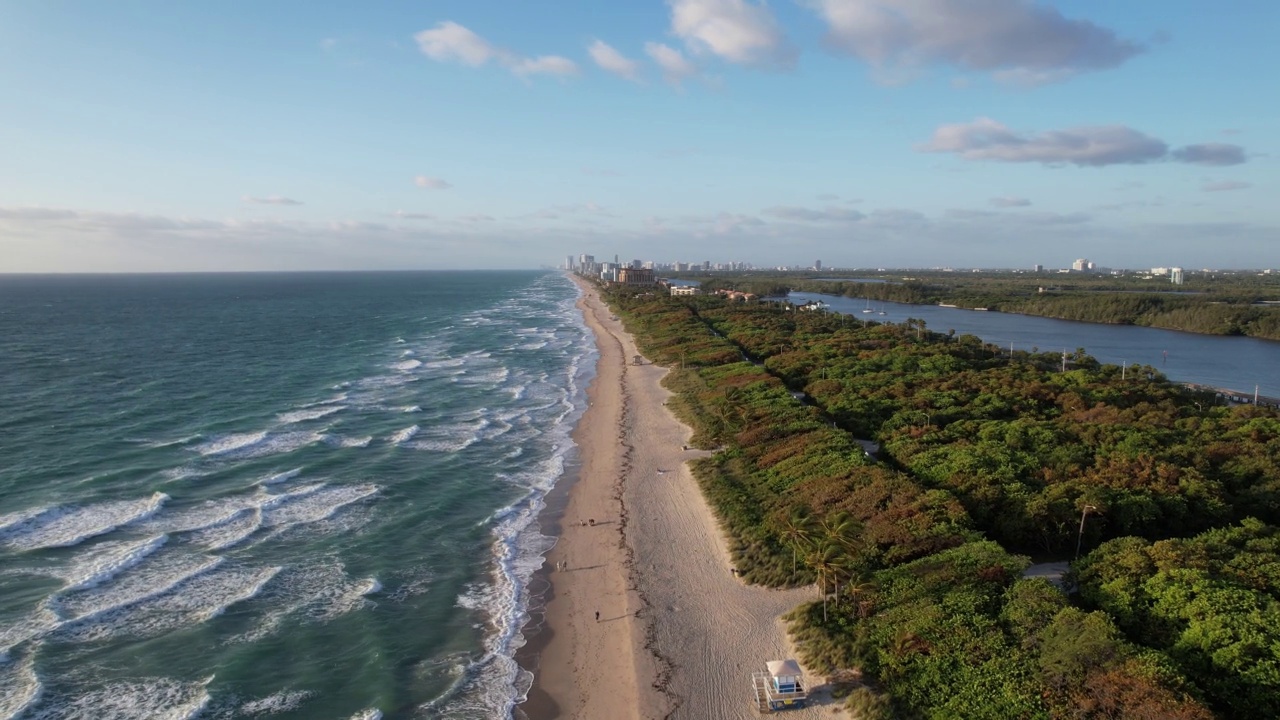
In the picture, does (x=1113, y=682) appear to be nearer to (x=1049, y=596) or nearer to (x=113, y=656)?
(x=1049, y=596)

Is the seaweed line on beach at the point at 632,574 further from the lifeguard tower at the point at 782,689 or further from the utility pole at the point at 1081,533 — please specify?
the utility pole at the point at 1081,533

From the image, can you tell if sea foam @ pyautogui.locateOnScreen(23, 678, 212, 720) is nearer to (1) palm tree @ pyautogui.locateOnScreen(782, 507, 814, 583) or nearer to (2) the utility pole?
(1) palm tree @ pyautogui.locateOnScreen(782, 507, 814, 583)

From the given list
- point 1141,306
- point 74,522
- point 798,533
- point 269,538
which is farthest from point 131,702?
point 1141,306

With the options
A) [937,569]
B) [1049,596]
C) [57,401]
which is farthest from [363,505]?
[57,401]

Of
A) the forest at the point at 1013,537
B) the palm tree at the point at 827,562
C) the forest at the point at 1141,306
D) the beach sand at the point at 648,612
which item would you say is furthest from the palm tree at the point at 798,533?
the forest at the point at 1141,306

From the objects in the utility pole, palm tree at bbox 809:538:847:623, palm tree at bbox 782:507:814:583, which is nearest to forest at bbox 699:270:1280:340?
the utility pole
